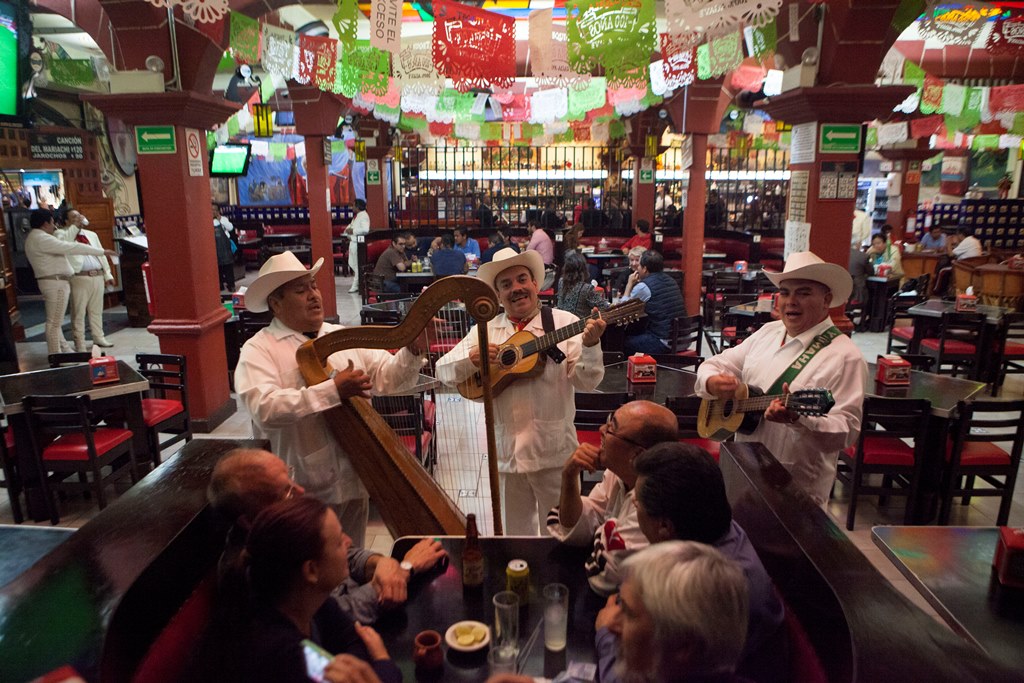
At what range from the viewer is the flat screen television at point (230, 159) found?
58.3 feet

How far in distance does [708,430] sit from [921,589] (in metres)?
1.16

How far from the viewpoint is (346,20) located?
4.60 m

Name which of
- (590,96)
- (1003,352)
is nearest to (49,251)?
(590,96)

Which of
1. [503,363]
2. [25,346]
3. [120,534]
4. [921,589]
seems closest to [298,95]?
[25,346]

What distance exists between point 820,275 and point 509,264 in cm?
138

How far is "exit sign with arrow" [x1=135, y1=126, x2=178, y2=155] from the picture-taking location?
551 cm

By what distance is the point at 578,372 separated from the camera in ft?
10.1

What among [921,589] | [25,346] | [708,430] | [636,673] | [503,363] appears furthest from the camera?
[25,346]

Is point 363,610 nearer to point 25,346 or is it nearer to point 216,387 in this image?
point 216,387

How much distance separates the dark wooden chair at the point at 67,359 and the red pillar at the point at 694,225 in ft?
26.1

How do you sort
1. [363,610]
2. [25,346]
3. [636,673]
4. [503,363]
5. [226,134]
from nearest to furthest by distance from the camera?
[636,673]
[363,610]
[503,363]
[25,346]
[226,134]

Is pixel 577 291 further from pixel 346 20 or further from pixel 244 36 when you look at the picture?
pixel 244 36

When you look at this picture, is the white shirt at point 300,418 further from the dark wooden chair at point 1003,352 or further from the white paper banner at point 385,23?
the dark wooden chair at point 1003,352

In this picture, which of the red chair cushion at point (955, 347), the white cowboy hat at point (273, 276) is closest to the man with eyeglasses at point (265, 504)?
the white cowboy hat at point (273, 276)
